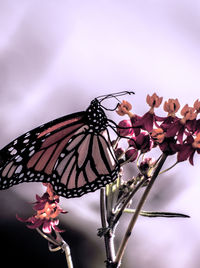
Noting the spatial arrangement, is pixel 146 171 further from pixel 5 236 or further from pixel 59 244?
pixel 5 236

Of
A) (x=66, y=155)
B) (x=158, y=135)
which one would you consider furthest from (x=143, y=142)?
(x=66, y=155)

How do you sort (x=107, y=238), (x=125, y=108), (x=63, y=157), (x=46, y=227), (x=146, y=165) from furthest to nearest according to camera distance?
1. (x=63, y=157)
2. (x=46, y=227)
3. (x=125, y=108)
4. (x=146, y=165)
5. (x=107, y=238)

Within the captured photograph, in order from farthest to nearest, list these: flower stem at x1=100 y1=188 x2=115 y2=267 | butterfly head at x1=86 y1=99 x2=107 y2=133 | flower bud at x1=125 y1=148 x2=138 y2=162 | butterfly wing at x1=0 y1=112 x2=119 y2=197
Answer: butterfly head at x1=86 y1=99 x2=107 y2=133 → butterfly wing at x1=0 y1=112 x2=119 y2=197 → flower bud at x1=125 y1=148 x2=138 y2=162 → flower stem at x1=100 y1=188 x2=115 y2=267

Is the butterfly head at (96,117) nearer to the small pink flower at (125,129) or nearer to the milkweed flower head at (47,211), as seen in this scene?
the small pink flower at (125,129)

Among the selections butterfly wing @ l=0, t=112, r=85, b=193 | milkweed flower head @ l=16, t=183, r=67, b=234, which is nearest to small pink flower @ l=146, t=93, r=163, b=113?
butterfly wing @ l=0, t=112, r=85, b=193

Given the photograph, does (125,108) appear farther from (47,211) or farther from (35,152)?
(47,211)

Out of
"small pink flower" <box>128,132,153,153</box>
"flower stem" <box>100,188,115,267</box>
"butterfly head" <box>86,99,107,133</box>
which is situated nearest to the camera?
"flower stem" <box>100,188,115,267</box>

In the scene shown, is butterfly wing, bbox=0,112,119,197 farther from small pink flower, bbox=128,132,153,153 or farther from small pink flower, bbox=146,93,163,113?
small pink flower, bbox=146,93,163,113

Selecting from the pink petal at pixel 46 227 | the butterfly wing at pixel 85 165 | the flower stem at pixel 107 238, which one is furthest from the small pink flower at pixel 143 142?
the pink petal at pixel 46 227
